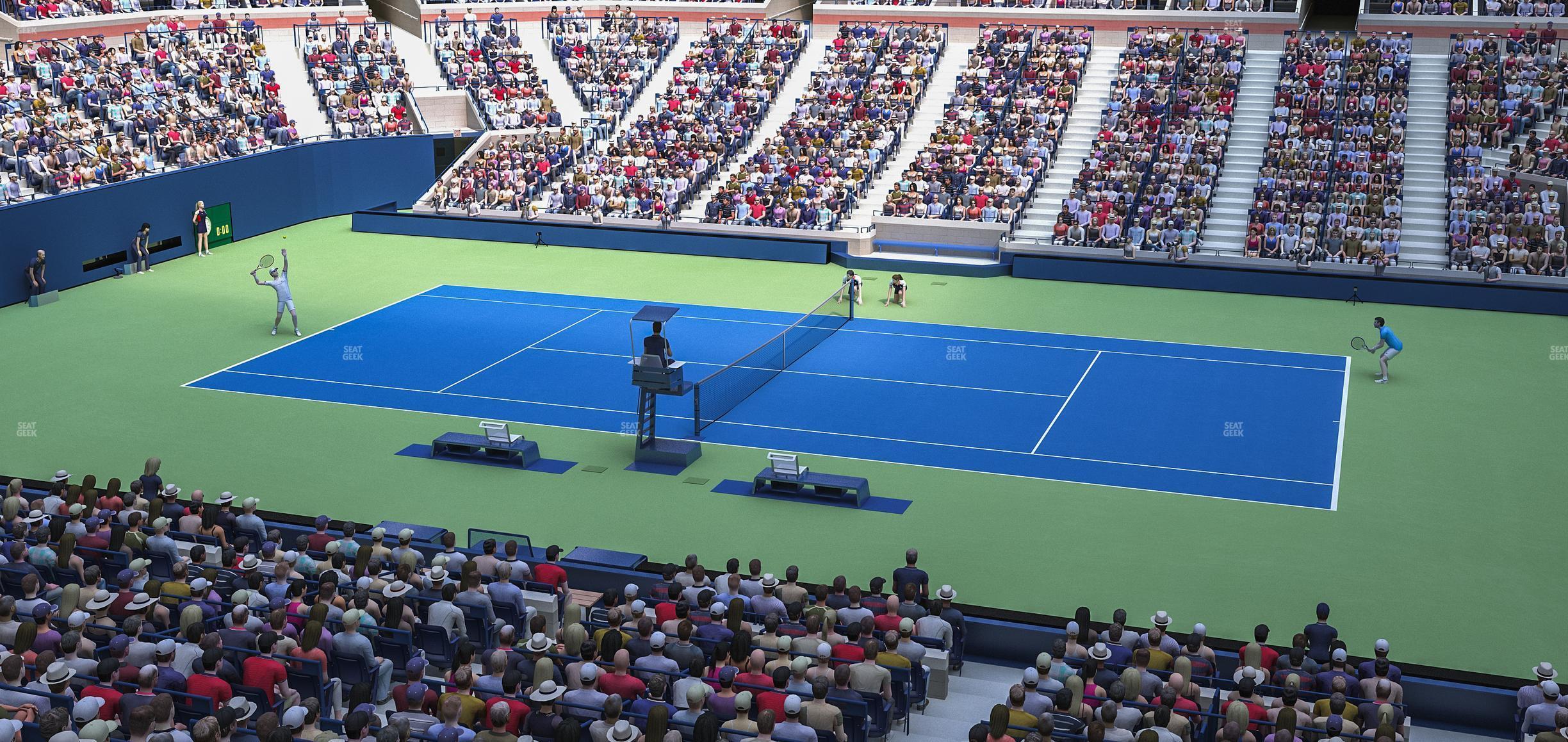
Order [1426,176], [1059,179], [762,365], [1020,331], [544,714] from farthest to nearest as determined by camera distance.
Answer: [1059,179]
[1426,176]
[1020,331]
[762,365]
[544,714]

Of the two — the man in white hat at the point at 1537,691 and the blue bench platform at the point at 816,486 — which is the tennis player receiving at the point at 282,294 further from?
the man in white hat at the point at 1537,691

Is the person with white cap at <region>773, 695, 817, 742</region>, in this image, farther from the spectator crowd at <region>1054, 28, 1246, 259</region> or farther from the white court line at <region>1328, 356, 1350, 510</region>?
the spectator crowd at <region>1054, 28, 1246, 259</region>

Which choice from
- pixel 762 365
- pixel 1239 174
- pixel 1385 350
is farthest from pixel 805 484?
pixel 1239 174

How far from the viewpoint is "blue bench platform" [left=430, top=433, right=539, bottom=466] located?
24688mm

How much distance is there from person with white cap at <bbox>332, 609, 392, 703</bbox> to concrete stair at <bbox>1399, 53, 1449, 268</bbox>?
3223 cm

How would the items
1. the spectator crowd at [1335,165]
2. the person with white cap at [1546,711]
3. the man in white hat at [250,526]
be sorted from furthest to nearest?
the spectator crowd at [1335,165], the man in white hat at [250,526], the person with white cap at [1546,711]

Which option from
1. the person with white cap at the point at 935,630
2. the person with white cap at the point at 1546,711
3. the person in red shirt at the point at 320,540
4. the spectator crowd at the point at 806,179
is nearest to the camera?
the person with white cap at the point at 1546,711

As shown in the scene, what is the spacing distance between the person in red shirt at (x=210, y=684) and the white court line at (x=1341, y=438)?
1655cm

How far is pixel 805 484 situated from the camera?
23.1m

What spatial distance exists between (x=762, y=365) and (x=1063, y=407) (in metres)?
6.00

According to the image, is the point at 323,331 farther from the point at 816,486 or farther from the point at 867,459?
the point at 816,486

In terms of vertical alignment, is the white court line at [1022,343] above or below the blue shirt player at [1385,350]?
below

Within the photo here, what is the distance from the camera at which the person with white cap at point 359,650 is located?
14.6 meters

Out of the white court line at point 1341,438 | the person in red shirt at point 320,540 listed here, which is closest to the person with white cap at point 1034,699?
the person in red shirt at point 320,540
